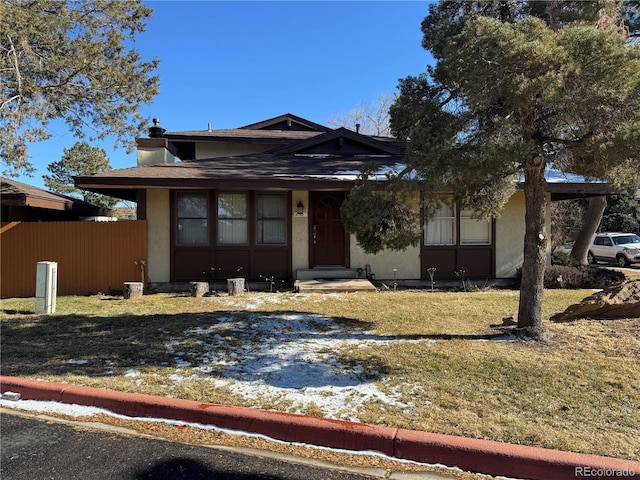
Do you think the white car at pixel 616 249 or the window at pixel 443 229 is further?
the white car at pixel 616 249

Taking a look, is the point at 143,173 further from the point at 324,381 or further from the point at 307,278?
the point at 324,381

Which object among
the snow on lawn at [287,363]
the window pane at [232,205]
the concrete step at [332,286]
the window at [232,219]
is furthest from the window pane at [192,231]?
the snow on lawn at [287,363]

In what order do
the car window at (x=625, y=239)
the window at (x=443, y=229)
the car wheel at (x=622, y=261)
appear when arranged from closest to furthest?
the window at (x=443, y=229)
the car wheel at (x=622, y=261)
the car window at (x=625, y=239)

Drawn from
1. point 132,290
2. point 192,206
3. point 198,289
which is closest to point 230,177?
point 192,206

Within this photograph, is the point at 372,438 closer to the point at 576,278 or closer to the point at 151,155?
the point at 576,278

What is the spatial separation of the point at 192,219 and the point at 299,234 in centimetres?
277

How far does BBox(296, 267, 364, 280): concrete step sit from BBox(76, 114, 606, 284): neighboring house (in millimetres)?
124

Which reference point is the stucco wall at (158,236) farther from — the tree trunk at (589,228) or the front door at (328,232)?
the tree trunk at (589,228)

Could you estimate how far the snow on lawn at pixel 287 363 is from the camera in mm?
4207

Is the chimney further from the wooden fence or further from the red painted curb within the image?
the red painted curb

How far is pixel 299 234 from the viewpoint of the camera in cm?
1147

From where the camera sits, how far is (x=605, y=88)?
472 cm

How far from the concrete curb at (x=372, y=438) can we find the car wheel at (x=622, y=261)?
22.2 meters

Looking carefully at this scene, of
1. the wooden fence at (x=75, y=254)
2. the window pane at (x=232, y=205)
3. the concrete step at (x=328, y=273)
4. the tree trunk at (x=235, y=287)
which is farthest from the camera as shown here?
the window pane at (x=232, y=205)
